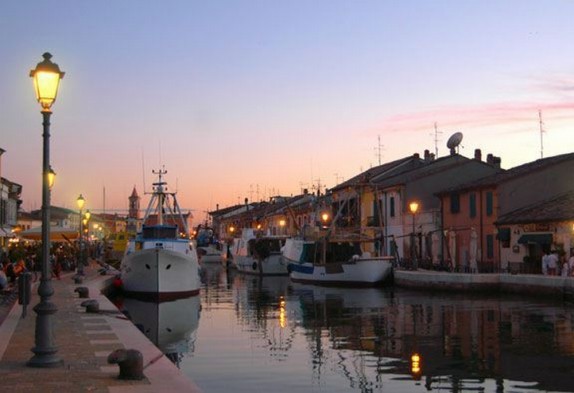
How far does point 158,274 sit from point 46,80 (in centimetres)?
2620

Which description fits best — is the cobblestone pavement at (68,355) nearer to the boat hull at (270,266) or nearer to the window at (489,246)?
the window at (489,246)

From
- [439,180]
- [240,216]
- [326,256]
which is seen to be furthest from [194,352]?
[240,216]

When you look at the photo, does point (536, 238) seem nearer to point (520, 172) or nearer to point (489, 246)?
point (489, 246)

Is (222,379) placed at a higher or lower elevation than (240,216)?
lower

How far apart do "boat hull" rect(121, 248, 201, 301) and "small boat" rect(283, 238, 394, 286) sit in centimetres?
1387

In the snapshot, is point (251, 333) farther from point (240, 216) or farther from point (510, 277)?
point (240, 216)

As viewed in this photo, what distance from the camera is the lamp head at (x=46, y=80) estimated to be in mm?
14406

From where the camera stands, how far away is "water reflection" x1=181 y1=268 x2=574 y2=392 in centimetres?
1742

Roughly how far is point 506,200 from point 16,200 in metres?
43.5

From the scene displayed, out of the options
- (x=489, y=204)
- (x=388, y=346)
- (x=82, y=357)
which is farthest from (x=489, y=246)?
(x=82, y=357)

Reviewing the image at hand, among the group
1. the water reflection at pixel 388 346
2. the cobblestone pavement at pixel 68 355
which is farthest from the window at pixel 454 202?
the cobblestone pavement at pixel 68 355

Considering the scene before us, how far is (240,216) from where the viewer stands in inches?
5354

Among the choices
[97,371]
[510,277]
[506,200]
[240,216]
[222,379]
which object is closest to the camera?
[97,371]

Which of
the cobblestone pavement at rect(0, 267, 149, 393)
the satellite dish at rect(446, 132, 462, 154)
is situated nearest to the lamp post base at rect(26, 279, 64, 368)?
the cobblestone pavement at rect(0, 267, 149, 393)
